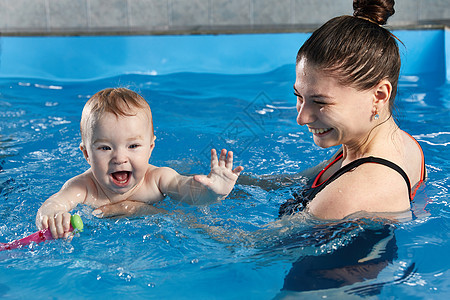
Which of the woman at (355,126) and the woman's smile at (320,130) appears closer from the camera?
the woman at (355,126)

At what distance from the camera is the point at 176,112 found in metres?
4.65

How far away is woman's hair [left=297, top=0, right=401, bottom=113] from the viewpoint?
1.89 metres

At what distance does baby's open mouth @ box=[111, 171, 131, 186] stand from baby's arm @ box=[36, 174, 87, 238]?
0.23m

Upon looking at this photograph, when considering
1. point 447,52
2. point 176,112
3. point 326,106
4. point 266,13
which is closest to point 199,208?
point 326,106

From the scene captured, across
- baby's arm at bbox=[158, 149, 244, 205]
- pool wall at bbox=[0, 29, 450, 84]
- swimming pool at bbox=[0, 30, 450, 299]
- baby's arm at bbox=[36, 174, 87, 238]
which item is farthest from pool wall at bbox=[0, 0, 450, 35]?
baby's arm at bbox=[36, 174, 87, 238]

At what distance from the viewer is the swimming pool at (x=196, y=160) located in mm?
1966

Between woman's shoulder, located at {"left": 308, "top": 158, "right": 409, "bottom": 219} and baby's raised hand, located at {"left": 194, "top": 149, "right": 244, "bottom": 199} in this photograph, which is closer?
woman's shoulder, located at {"left": 308, "top": 158, "right": 409, "bottom": 219}

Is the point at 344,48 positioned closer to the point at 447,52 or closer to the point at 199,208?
the point at 199,208

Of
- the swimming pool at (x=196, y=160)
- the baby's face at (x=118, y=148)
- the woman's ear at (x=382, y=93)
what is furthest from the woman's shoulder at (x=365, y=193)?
the baby's face at (x=118, y=148)

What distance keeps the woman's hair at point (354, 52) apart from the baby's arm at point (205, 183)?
1.80 feet

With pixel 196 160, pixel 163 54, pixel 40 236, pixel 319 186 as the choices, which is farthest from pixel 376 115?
pixel 163 54

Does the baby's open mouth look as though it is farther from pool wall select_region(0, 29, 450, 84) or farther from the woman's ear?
pool wall select_region(0, 29, 450, 84)

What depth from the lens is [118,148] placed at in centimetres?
237

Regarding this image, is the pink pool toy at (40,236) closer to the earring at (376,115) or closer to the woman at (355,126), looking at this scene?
the woman at (355,126)
